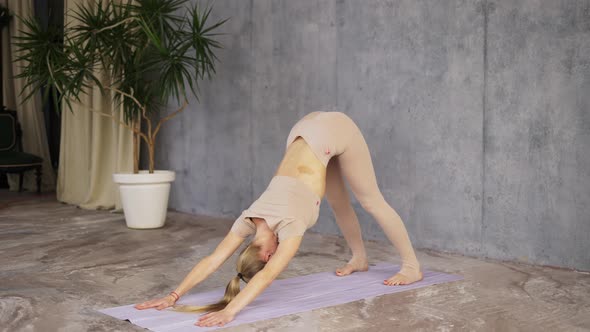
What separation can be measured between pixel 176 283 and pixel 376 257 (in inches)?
49.4

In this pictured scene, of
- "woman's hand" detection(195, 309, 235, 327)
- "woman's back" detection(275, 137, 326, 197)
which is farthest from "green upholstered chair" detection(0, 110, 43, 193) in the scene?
"woman's hand" detection(195, 309, 235, 327)

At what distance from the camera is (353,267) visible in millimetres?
3666

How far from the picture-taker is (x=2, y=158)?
23.5ft

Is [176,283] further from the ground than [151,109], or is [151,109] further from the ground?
[151,109]

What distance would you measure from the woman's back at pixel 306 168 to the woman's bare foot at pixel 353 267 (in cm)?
66

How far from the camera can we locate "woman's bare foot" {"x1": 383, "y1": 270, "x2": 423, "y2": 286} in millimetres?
3396

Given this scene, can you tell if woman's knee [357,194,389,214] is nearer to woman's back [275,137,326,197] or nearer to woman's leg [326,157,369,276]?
woman's leg [326,157,369,276]

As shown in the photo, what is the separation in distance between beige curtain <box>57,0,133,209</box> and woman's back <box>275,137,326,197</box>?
3.23 meters

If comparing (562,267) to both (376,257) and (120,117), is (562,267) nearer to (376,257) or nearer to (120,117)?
(376,257)

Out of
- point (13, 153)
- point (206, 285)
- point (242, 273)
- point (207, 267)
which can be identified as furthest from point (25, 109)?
point (242, 273)

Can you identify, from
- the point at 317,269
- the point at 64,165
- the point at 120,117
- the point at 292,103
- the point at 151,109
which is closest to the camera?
the point at 317,269

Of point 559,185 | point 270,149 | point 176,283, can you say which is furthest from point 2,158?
point 559,185

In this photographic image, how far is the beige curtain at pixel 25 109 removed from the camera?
8023 mm

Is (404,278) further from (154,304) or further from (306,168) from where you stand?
(154,304)
